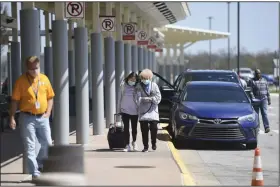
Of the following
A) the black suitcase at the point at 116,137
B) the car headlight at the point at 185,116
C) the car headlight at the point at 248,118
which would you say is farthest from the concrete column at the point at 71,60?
the black suitcase at the point at 116,137

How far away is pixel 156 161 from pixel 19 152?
114 inches

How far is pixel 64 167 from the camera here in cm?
794

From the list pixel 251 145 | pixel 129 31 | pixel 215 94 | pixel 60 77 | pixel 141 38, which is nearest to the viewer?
pixel 60 77

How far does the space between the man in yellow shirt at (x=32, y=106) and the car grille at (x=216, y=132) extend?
538 centimetres

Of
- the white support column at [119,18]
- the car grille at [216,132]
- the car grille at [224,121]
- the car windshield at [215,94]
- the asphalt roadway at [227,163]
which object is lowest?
the asphalt roadway at [227,163]

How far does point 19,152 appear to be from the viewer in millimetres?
11633

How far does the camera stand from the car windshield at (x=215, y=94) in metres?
14.2

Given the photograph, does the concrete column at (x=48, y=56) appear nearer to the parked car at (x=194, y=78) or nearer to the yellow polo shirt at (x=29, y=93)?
the parked car at (x=194, y=78)

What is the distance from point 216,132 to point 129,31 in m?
7.07

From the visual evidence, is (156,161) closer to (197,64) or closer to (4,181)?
(4,181)

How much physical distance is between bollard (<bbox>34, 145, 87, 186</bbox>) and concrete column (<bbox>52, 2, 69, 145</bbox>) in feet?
10.1

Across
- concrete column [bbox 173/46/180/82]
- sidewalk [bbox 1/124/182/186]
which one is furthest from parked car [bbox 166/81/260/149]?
concrete column [bbox 173/46/180/82]

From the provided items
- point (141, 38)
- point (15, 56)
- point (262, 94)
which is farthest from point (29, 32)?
point (15, 56)

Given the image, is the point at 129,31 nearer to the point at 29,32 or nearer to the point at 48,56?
the point at 48,56
